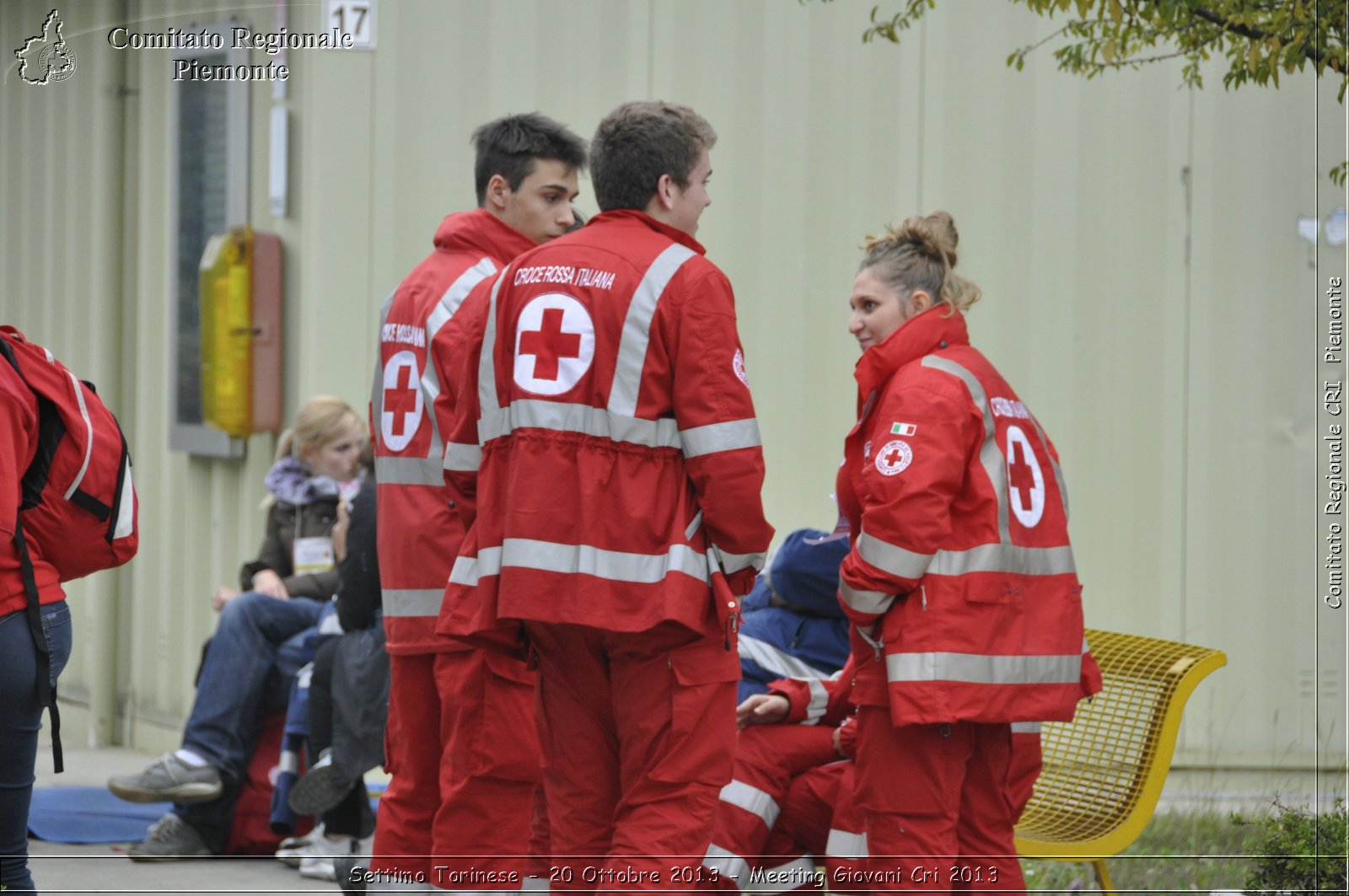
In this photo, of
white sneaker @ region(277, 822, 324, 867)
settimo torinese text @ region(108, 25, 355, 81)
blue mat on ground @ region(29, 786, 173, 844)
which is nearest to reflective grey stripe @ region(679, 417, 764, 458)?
white sneaker @ region(277, 822, 324, 867)

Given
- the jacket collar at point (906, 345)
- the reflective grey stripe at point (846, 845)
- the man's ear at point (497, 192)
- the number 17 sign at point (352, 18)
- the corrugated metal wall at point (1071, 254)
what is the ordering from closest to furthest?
1. the jacket collar at point (906, 345)
2. the reflective grey stripe at point (846, 845)
3. the man's ear at point (497, 192)
4. the number 17 sign at point (352, 18)
5. the corrugated metal wall at point (1071, 254)

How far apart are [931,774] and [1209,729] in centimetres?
359

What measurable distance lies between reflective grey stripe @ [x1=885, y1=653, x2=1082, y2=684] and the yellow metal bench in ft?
2.30

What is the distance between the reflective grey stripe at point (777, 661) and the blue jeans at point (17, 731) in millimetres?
1981

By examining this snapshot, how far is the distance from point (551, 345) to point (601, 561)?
494 mm

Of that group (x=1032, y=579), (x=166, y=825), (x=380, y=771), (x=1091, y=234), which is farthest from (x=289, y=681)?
(x=1091, y=234)

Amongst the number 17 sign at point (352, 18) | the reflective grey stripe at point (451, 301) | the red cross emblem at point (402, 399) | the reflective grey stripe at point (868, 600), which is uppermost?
the number 17 sign at point (352, 18)

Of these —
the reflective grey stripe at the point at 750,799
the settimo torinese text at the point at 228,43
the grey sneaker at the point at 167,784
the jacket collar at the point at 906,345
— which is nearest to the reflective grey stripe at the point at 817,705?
the reflective grey stripe at the point at 750,799

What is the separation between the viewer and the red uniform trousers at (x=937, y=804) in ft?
12.6

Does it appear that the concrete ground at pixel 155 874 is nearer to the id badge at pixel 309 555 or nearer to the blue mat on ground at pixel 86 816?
the blue mat on ground at pixel 86 816

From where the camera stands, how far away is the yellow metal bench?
4422 millimetres

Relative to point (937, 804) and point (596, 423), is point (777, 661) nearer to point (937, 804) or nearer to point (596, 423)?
point (937, 804)

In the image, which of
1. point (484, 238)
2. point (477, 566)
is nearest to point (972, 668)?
point (477, 566)

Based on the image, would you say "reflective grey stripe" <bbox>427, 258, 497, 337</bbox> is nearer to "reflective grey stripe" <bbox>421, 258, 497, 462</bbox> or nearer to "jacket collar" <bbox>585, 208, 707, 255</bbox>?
"reflective grey stripe" <bbox>421, 258, 497, 462</bbox>
